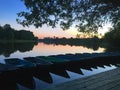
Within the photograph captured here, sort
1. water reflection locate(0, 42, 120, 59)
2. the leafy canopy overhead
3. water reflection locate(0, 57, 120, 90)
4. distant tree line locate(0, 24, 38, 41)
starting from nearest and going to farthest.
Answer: the leafy canopy overhead < water reflection locate(0, 57, 120, 90) < water reflection locate(0, 42, 120, 59) < distant tree line locate(0, 24, 38, 41)

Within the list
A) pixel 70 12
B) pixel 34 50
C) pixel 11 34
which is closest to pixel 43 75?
pixel 70 12

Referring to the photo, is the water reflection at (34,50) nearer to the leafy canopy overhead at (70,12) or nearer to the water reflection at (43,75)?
the water reflection at (43,75)

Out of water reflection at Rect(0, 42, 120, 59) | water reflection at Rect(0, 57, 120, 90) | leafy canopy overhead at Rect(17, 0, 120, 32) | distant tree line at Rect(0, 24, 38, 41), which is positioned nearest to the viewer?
leafy canopy overhead at Rect(17, 0, 120, 32)

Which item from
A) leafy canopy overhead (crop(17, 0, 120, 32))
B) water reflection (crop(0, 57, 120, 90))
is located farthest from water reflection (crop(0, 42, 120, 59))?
leafy canopy overhead (crop(17, 0, 120, 32))

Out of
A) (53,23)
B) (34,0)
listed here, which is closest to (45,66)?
(53,23)

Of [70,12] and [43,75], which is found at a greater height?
[70,12]

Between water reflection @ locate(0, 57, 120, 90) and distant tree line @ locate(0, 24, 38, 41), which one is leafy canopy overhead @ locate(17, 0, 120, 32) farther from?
distant tree line @ locate(0, 24, 38, 41)

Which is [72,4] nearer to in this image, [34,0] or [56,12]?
[56,12]

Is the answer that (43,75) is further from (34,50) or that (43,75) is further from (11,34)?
(11,34)

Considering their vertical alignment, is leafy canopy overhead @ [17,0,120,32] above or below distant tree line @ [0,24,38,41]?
below

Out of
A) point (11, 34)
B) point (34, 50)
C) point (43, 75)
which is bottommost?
point (43, 75)

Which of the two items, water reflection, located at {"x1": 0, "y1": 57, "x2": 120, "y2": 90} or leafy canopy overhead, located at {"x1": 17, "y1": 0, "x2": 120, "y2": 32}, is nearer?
leafy canopy overhead, located at {"x1": 17, "y1": 0, "x2": 120, "y2": 32}

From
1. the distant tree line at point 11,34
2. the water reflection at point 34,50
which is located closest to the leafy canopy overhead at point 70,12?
the water reflection at point 34,50

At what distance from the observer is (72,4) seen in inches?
293
